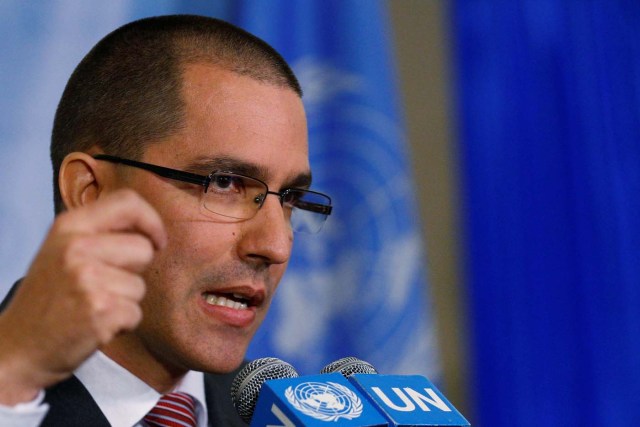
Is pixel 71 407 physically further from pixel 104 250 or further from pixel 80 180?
pixel 104 250

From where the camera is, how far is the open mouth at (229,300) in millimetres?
1525

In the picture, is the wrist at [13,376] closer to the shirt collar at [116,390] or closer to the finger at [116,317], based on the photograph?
the finger at [116,317]

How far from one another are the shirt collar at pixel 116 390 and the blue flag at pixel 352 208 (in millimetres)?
991

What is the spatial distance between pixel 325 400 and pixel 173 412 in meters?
0.68

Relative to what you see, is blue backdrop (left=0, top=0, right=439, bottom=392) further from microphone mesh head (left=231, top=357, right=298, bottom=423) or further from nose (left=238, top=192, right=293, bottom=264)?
microphone mesh head (left=231, top=357, right=298, bottom=423)

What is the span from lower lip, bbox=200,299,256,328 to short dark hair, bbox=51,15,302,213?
349 mm

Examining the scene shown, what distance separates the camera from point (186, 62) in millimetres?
1659

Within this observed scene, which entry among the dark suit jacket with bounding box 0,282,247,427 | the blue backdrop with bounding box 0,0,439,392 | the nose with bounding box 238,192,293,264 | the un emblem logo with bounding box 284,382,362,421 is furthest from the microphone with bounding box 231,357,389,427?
the blue backdrop with bounding box 0,0,439,392

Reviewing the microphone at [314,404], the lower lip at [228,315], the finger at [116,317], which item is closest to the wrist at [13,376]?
the finger at [116,317]

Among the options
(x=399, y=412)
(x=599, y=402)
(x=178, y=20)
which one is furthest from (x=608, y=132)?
(x=399, y=412)

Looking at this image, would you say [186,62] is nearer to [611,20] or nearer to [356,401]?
[356,401]

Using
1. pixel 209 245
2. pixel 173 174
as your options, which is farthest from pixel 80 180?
pixel 209 245

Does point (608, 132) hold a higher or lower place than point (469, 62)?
lower

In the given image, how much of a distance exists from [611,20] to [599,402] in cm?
145
